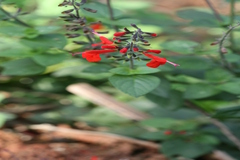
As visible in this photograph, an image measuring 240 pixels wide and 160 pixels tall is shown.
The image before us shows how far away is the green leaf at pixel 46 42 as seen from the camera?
61.7 inches

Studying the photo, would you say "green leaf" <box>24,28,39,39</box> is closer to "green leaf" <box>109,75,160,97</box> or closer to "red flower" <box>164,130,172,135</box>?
"green leaf" <box>109,75,160,97</box>

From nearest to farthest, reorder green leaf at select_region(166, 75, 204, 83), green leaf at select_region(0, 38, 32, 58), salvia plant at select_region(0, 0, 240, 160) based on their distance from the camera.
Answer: salvia plant at select_region(0, 0, 240, 160) < green leaf at select_region(0, 38, 32, 58) < green leaf at select_region(166, 75, 204, 83)

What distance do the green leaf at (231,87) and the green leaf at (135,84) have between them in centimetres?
37

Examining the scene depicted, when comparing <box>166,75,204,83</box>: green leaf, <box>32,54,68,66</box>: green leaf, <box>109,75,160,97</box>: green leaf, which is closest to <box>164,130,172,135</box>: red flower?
<box>166,75,204,83</box>: green leaf

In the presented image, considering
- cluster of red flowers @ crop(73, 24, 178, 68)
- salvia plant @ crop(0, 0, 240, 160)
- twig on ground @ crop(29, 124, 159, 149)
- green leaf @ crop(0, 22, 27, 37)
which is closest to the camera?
cluster of red flowers @ crop(73, 24, 178, 68)

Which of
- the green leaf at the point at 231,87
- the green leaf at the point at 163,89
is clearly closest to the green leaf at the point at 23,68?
the green leaf at the point at 163,89

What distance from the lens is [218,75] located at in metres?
1.65

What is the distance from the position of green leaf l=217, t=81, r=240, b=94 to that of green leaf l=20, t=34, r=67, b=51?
52 centimetres

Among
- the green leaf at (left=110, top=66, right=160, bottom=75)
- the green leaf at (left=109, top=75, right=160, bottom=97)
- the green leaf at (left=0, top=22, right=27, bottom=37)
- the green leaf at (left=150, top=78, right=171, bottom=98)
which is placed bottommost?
the green leaf at (left=150, top=78, right=171, bottom=98)

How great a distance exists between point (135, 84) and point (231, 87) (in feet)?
1.45

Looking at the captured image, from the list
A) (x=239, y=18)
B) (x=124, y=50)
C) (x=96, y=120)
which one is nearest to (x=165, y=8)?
(x=96, y=120)

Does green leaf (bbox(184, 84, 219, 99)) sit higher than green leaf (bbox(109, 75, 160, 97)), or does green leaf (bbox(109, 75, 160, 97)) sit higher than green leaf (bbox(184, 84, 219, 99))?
green leaf (bbox(109, 75, 160, 97))

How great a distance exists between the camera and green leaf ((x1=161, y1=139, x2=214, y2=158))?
1761mm

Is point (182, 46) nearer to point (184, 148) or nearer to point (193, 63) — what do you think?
point (193, 63)
